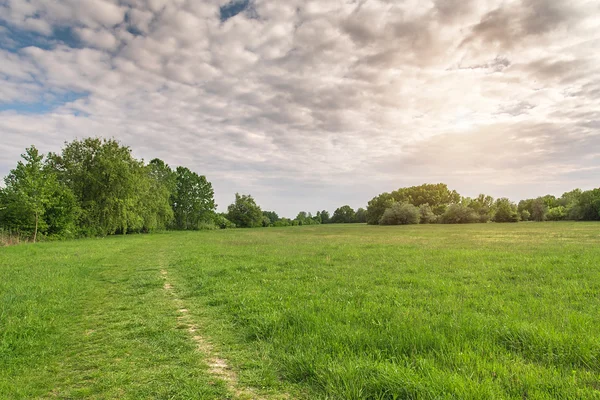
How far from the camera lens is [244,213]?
10606cm

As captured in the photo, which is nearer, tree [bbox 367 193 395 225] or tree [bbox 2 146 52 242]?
tree [bbox 2 146 52 242]

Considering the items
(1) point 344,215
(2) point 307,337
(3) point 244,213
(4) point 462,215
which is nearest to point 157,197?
(3) point 244,213

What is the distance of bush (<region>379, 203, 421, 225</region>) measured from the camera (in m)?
96.2

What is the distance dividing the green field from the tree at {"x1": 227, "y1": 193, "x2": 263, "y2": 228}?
310 ft

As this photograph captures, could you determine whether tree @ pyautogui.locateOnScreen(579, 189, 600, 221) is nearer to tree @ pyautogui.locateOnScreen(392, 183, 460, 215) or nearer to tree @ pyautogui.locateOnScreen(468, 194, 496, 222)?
tree @ pyautogui.locateOnScreen(468, 194, 496, 222)

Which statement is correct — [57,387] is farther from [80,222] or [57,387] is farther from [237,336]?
[80,222]

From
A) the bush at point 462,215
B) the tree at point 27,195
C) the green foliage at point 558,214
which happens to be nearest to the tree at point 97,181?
the tree at point 27,195

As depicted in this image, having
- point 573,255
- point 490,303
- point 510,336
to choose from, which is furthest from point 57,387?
point 573,255

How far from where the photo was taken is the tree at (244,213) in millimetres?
106250

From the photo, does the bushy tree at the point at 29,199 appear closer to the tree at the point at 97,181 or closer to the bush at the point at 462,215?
the tree at the point at 97,181

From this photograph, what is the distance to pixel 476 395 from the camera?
3832 mm

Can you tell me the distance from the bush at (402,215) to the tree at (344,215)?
2223 inches

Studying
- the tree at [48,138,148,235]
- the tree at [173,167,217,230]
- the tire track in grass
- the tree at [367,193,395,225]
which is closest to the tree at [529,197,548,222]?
the tree at [367,193,395,225]

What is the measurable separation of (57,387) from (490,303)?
9200 millimetres
